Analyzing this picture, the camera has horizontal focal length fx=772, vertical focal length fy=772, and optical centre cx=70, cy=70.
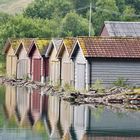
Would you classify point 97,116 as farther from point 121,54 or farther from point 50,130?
point 121,54

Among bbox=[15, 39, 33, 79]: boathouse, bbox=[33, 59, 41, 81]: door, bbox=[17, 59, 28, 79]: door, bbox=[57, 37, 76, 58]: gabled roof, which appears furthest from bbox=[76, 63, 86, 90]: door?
bbox=[17, 59, 28, 79]: door

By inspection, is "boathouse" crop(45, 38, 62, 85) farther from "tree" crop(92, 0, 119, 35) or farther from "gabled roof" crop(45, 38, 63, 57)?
"tree" crop(92, 0, 119, 35)

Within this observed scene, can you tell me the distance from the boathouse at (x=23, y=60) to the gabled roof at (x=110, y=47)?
23.9 metres

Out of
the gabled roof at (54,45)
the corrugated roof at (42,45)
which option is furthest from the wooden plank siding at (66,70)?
the corrugated roof at (42,45)

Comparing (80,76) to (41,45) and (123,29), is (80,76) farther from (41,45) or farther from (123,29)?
(123,29)

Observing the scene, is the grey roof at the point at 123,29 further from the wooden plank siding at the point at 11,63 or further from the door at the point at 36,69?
the wooden plank siding at the point at 11,63

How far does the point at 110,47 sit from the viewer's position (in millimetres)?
59344

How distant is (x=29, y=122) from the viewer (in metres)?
41.8

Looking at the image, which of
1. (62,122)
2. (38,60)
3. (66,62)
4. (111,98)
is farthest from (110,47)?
(38,60)

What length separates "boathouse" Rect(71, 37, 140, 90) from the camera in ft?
191

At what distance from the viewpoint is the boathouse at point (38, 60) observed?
78.2 m

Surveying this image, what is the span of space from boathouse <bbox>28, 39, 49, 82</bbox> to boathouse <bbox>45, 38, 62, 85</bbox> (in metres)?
1.57

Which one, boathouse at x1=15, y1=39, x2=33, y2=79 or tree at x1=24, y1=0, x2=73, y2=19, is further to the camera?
tree at x1=24, y1=0, x2=73, y2=19

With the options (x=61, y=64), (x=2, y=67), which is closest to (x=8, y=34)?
(x=2, y=67)
